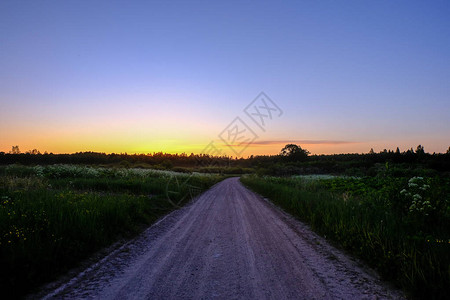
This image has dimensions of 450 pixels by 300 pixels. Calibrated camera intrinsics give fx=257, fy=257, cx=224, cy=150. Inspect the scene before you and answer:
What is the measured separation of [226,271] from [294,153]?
336ft

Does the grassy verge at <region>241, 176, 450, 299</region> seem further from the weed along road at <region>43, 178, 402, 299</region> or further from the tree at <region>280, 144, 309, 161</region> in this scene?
the tree at <region>280, 144, 309, 161</region>

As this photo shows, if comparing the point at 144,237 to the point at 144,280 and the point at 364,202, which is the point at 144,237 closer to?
the point at 144,280

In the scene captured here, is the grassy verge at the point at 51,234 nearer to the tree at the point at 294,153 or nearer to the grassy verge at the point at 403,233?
the grassy verge at the point at 403,233

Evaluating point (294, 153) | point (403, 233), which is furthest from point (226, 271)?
point (294, 153)

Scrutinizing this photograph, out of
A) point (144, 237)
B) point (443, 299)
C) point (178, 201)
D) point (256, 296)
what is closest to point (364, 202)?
point (443, 299)

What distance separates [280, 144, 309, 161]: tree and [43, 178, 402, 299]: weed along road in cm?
9824

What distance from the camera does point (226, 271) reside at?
478 centimetres

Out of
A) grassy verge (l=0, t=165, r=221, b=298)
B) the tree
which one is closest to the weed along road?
grassy verge (l=0, t=165, r=221, b=298)

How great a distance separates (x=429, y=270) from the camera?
158 inches

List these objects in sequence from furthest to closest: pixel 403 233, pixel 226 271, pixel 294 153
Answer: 1. pixel 294 153
2. pixel 403 233
3. pixel 226 271

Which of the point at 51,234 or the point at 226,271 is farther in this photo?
the point at 51,234

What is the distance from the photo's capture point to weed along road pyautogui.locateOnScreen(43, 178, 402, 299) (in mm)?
3943

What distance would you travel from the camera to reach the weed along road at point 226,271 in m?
3.94

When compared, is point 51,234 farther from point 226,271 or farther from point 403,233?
point 403,233
